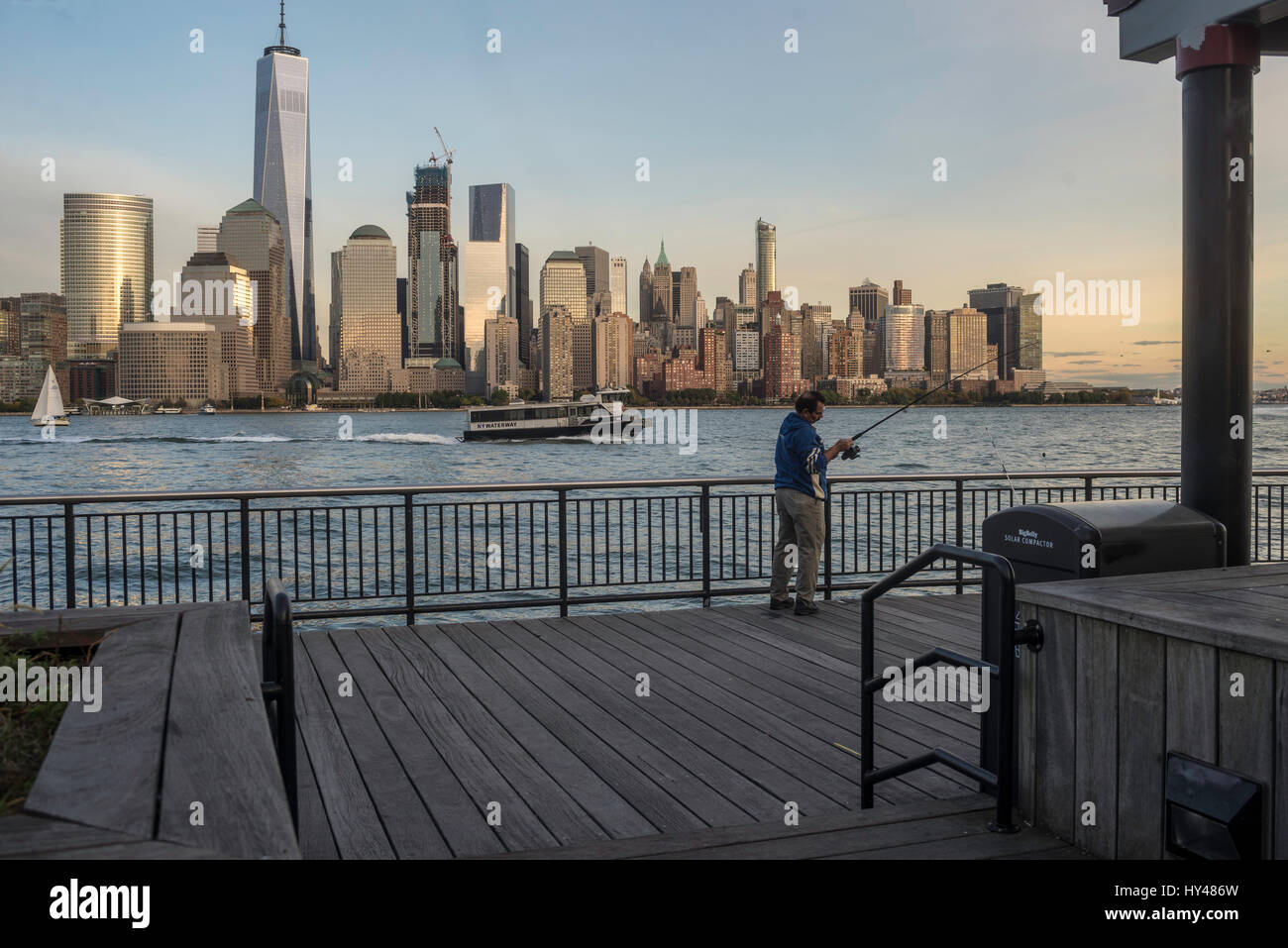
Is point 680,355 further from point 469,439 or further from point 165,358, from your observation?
point 165,358

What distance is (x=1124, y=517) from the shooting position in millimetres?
3771

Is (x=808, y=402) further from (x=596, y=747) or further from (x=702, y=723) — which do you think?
(x=596, y=747)

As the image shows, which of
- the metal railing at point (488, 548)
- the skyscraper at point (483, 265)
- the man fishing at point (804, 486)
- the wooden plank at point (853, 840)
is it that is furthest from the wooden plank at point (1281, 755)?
the skyscraper at point (483, 265)

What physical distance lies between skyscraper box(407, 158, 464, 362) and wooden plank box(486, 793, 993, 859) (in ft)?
461

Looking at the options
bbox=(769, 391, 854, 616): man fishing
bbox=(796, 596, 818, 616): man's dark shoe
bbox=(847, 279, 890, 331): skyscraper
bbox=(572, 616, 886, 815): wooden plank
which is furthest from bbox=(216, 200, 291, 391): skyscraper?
bbox=(572, 616, 886, 815): wooden plank

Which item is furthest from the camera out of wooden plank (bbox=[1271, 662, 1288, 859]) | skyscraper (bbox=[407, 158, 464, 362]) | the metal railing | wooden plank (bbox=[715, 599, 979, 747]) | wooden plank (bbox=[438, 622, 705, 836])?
skyscraper (bbox=[407, 158, 464, 362])

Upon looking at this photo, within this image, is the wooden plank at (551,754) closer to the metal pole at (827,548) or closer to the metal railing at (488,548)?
the metal railing at (488,548)

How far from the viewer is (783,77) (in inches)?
2719

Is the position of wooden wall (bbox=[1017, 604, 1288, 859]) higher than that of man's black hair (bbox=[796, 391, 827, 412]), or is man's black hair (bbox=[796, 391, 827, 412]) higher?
man's black hair (bbox=[796, 391, 827, 412])

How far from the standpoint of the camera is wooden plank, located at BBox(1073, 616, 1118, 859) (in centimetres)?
296

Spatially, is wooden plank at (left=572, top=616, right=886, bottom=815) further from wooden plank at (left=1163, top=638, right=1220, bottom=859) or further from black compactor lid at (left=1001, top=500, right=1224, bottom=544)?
wooden plank at (left=1163, top=638, right=1220, bottom=859)

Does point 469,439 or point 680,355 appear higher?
point 680,355
